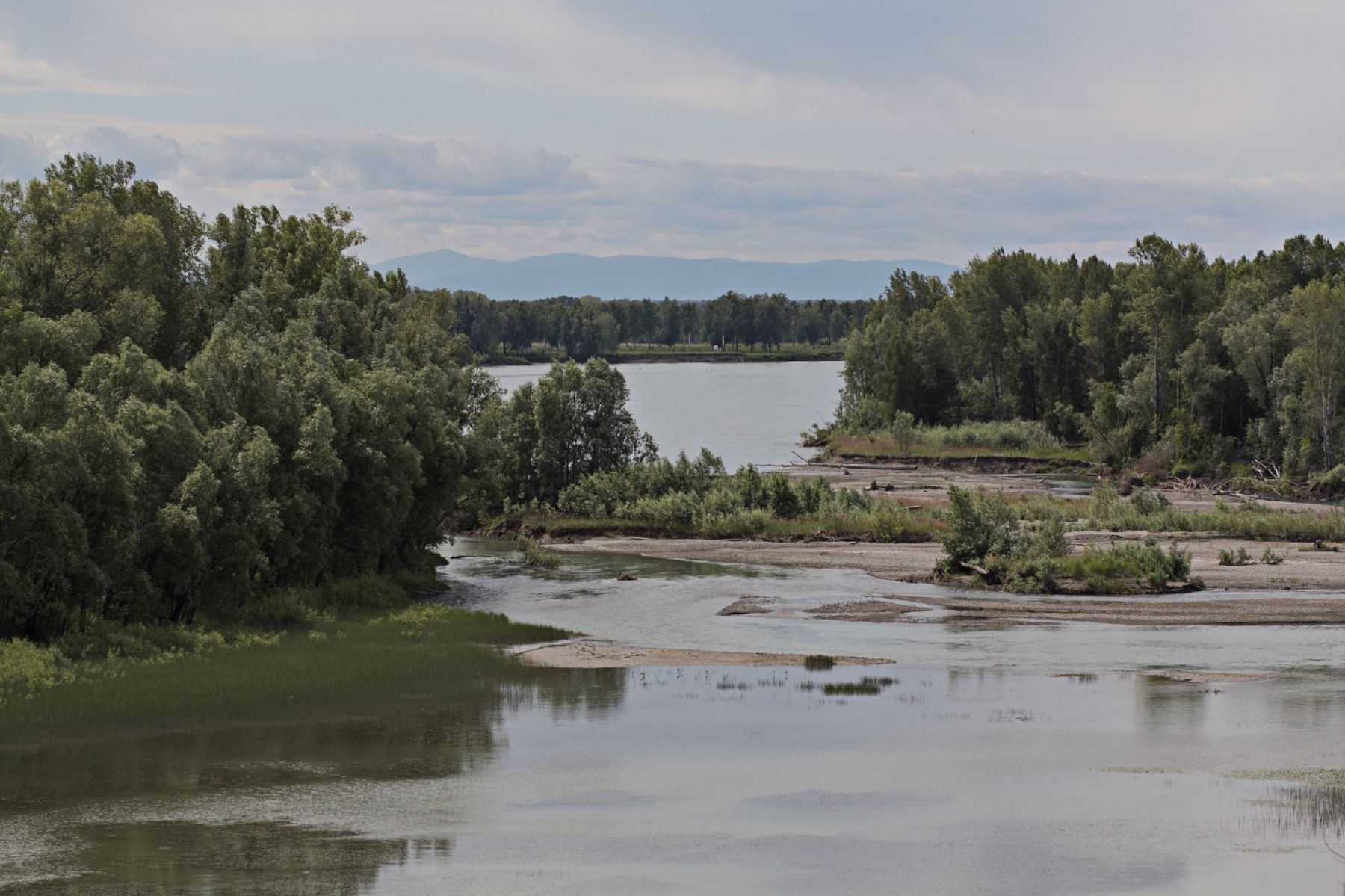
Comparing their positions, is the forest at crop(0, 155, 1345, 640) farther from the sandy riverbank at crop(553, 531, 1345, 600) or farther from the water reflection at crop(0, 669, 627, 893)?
the water reflection at crop(0, 669, 627, 893)

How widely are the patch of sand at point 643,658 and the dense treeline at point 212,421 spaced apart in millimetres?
9215

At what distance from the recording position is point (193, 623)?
42656 mm

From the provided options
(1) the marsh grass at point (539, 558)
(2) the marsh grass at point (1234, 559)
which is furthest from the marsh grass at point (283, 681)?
(2) the marsh grass at point (1234, 559)

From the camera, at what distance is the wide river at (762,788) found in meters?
22.5

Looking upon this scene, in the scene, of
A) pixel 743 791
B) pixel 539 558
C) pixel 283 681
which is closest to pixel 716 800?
pixel 743 791

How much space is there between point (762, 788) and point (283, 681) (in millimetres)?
14989

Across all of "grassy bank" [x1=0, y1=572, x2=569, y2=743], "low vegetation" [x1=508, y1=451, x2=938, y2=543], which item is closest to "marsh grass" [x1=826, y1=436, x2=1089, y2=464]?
"low vegetation" [x1=508, y1=451, x2=938, y2=543]

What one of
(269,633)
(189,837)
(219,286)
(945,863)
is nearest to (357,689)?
(269,633)

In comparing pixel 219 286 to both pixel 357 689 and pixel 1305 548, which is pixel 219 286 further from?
pixel 1305 548

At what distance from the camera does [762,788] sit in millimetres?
28812

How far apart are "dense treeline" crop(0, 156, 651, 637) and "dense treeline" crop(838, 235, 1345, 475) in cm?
4908

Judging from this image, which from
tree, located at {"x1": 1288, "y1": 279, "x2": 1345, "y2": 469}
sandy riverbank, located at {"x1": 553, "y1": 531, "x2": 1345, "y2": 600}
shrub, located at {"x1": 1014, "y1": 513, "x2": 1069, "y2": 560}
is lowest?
sandy riverbank, located at {"x1": 553, "y1": 531, "x2": 1345, "y2": 600}

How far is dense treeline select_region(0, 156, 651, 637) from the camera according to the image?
3791 cm

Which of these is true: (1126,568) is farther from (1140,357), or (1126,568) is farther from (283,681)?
(1140,357)
